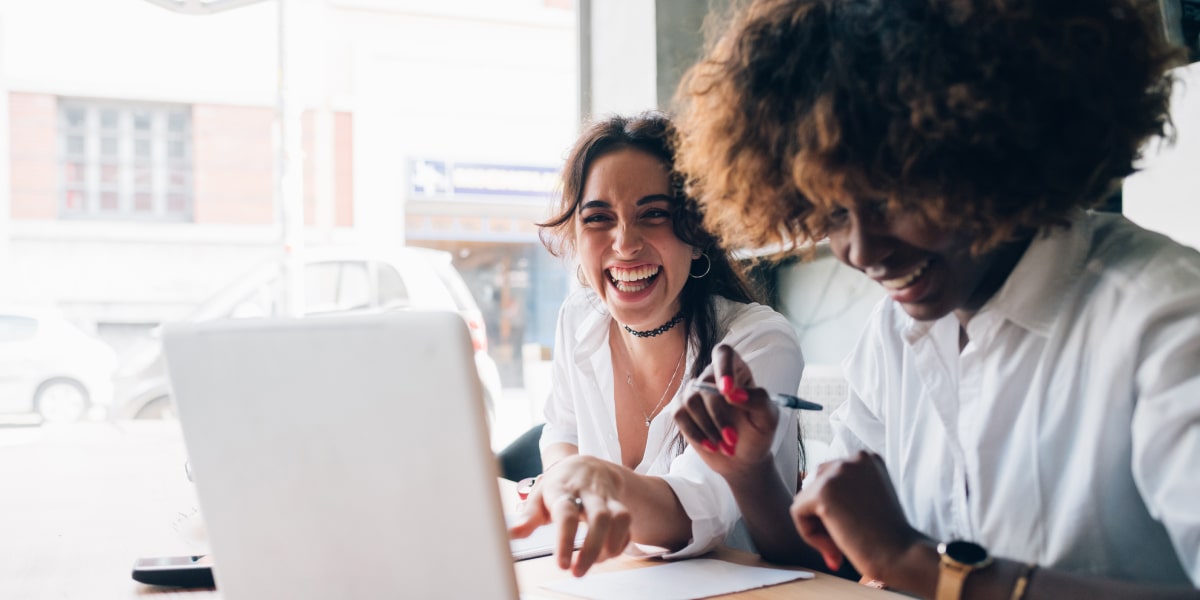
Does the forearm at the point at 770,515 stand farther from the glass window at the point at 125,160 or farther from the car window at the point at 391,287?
the glass window at the point at 125,160

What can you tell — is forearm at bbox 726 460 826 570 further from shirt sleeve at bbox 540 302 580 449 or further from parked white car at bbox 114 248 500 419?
parked white car at bbox 114 248 500 419

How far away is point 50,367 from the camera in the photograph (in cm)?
598

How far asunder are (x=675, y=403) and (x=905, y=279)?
12.2 inches

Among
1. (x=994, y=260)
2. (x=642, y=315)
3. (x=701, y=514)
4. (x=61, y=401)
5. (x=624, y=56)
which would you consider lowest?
(x=61, y=401)

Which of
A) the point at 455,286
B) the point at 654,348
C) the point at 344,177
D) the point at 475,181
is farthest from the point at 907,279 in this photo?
the point at 344,177

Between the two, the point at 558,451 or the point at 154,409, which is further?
the point at 154,409

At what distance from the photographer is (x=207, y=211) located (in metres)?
9.13

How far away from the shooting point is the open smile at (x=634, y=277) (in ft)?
5.62

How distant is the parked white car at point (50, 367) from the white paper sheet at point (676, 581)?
227 inches

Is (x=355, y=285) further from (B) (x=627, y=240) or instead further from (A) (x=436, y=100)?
(A) (x=436, y=100)

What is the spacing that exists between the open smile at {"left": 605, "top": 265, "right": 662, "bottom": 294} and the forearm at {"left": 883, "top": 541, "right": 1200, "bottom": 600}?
880 millimetres

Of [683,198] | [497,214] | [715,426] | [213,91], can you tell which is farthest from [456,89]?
[715,426]

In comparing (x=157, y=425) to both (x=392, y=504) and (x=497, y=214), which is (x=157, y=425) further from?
(x=497, y=214)

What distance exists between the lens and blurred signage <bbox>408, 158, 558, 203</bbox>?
920 cm
